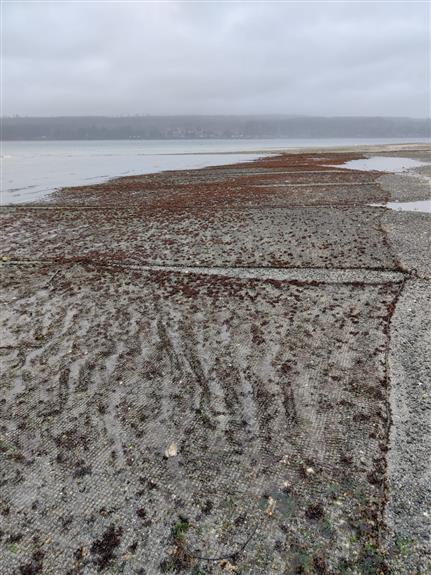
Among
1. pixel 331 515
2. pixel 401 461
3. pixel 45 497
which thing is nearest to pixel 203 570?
pixel 331 515

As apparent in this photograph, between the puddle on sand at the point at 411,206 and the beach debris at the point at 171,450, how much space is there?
17931 millimetres

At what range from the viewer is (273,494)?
4.60 metres

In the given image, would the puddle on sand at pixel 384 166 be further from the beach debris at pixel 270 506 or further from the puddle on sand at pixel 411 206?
the beach debris at pixel 270 506

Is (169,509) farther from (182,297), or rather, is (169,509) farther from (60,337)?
(182,297)

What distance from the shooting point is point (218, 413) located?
5910mm

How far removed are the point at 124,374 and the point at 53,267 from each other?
7.21 metres

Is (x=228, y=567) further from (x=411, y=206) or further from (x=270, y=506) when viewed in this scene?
(x=411, y=206)

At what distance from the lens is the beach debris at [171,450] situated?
5199 millimetres

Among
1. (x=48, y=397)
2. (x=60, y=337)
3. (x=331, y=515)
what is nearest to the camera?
(x=331, y=515)

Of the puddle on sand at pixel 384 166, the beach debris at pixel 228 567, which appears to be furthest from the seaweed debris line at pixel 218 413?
the puddle on sand at pixel 384 166

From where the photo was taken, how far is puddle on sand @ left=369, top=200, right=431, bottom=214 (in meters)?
19.4

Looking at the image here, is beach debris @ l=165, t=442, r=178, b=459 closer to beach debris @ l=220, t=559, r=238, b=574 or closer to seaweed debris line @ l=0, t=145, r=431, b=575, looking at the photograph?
seaweed debris line @ l=0, t=145, r=431, b=575

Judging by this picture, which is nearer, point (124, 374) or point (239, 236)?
point (124, 374)

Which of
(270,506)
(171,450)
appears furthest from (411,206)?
(270,506)
